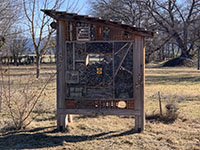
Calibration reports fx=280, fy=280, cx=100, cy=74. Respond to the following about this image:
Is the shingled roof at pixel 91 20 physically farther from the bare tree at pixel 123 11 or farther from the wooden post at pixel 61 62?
the bare tree at pixel 123 11

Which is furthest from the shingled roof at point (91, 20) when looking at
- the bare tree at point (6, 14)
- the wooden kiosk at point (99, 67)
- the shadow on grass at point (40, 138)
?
the bare tree at point (6, 14)

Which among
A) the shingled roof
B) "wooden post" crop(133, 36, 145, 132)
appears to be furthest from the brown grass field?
the shingled roof

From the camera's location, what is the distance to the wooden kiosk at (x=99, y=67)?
645cm

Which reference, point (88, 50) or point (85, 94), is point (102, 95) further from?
point (88, 50)

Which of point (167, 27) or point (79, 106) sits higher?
point (167, 27)

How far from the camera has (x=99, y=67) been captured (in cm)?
657

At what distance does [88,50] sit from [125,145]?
7.57 ft

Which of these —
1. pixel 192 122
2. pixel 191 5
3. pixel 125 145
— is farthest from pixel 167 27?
pixel 125 145

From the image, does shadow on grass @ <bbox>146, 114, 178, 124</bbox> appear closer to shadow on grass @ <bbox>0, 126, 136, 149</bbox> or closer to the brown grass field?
the brown grass field

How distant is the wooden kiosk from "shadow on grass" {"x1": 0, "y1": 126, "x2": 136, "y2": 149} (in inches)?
21.0

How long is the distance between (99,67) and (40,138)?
211 centimetres

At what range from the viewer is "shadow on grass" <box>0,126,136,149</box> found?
5.89 m

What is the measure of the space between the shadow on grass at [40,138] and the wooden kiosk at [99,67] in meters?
0.53

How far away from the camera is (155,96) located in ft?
38.8
